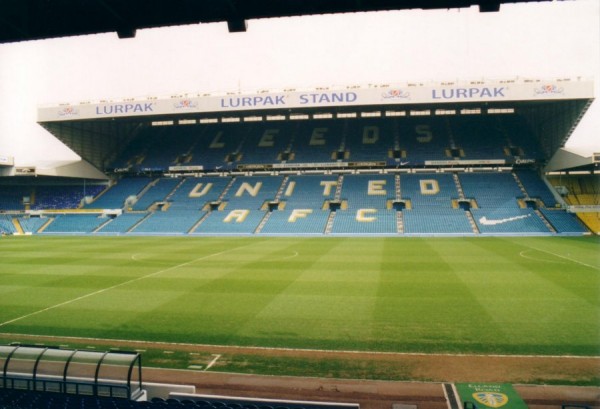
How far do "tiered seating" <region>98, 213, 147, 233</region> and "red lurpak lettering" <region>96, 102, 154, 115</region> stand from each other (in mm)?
10782

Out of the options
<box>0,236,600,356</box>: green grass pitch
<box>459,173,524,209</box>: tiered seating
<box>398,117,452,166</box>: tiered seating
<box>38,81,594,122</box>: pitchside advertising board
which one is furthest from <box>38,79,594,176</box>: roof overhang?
<box>0,236,600,356</box>: green grass pitch

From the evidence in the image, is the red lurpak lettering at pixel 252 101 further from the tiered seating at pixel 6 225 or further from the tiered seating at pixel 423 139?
the tiered seating at pixel 6 225

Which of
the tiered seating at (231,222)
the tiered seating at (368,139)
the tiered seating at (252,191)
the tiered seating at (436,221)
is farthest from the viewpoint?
the tiered seating at (368,139)

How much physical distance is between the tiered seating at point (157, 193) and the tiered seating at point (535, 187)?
1497 inches

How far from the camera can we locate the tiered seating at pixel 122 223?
44.3 m

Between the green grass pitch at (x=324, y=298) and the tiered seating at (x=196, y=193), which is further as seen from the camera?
the tiered seating at (x=196, y=193)

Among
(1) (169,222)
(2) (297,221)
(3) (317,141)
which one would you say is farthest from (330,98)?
(1) (169,222)

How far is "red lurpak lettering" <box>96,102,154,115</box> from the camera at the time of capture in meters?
46.2

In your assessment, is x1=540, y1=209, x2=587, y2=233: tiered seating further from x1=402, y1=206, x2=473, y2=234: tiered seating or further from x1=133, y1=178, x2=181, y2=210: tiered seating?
x1=133, y1=178, x2=181, y2=210: tiered seating

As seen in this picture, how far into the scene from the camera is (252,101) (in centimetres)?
4425

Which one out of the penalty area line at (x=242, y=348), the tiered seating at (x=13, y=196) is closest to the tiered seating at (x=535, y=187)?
the penalty area line at (x=242, y=348)

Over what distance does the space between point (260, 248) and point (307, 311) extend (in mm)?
16772

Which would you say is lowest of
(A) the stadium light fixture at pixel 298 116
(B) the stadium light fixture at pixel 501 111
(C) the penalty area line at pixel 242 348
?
(C) the penalty area line at pixel 242 348

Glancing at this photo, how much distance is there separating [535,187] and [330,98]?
22.0 metres
